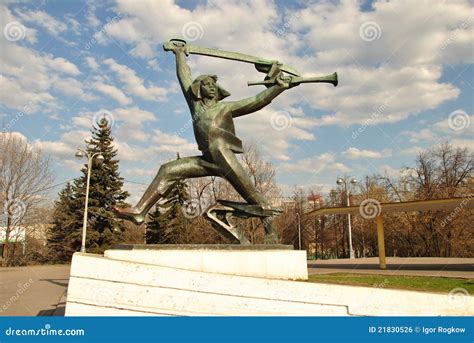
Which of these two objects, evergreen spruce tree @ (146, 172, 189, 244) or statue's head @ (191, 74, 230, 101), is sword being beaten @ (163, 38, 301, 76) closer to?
statue's head @ (191, 74, 230, 101)

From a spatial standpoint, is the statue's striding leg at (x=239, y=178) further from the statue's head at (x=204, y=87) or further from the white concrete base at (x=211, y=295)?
the white concrete base at (x=211, y=295)

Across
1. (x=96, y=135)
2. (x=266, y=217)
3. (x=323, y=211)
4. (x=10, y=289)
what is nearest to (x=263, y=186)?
(x=323, y=211)

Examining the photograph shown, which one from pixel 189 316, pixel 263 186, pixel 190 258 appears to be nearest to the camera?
pixel 189 316

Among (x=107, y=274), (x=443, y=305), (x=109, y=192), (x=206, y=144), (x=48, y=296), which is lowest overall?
(x=48, y=296)

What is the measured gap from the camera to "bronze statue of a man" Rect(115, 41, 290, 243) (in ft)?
20.0

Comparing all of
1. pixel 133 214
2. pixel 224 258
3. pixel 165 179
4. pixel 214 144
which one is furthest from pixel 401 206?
pixel 133 214

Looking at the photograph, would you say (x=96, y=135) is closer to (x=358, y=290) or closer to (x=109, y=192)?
(x=109, y=192)

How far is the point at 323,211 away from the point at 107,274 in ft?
48.6

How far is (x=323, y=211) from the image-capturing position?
18203 mm

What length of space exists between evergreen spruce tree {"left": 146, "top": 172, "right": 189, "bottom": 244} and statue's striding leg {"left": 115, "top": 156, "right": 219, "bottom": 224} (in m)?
22.5

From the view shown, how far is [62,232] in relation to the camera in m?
30.3
